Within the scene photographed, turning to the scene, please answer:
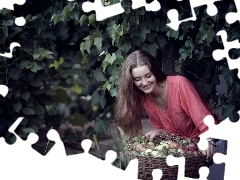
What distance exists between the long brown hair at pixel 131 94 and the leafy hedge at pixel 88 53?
24 centimetres

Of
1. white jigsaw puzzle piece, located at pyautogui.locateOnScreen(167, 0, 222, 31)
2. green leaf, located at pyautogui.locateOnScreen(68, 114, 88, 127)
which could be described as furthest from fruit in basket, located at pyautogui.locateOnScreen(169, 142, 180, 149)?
green leaf, located at pyautogui.locateOnScreen(68, 114, 88, 127)

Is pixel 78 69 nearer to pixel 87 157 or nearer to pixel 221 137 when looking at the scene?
pixel 87 157

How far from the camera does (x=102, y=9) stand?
3.15 m

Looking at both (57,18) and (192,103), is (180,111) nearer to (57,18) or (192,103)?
(192,103)

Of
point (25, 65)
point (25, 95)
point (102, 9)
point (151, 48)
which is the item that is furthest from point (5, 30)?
point (151, 48)

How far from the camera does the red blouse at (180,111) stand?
294 cm

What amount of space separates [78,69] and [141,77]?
142 centimetres

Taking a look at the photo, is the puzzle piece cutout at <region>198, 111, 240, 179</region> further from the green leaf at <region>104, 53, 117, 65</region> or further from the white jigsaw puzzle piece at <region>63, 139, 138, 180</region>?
the green leaf at <region>104, 53, 117, 65</region>

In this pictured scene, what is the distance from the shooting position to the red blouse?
294 centimetres

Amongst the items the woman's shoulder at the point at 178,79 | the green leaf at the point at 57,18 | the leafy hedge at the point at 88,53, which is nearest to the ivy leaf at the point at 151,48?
the leafy hedge at the point at 88,53

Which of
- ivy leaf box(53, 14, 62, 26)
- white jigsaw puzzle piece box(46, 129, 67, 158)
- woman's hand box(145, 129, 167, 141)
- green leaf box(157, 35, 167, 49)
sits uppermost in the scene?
ivy leaf box(53, 14, 62, 26)

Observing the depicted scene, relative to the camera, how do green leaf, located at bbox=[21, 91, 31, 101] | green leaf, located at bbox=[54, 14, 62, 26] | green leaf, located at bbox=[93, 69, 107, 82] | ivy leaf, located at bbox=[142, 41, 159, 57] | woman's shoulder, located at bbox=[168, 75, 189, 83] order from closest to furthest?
woman's shoulder, located at bbox=[168, 75, 189, 83] < ivy leaf, located at bbox=[142, 41, 159, 57] < green leaf, located at bbox=[54, 14, 62, 26] < green leaf, located at bbox=[93, 69, 107, 82] < green leaf, located at bbox=[21, 91, 31, 101]

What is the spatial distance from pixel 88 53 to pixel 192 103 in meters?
1.14

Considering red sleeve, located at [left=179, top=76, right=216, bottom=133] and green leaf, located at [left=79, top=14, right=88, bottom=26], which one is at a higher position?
green leaf, located at [left=79, top=14, right=88, bottom=26]
